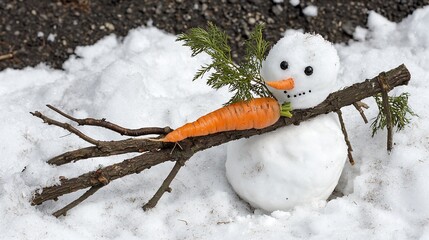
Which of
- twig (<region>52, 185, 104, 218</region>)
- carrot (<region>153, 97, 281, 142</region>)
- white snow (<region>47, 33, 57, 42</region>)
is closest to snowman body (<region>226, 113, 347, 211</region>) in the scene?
carrot (<region>153, 97, 281, 142</region>)

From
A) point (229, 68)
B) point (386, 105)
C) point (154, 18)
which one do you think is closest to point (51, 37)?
point (154, 18)

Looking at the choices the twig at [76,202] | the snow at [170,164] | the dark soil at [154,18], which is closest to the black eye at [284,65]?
the snow at [170,164]

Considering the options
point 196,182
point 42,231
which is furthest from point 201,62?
point 42,231

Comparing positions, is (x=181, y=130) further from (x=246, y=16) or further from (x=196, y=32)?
(x=246, y=16)

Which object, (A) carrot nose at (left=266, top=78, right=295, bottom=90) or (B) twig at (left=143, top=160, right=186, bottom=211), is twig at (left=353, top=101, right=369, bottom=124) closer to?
(A) carrot nose at (left=266, top=78, right=295, bottom=90)

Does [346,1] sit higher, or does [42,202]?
[346,1]
